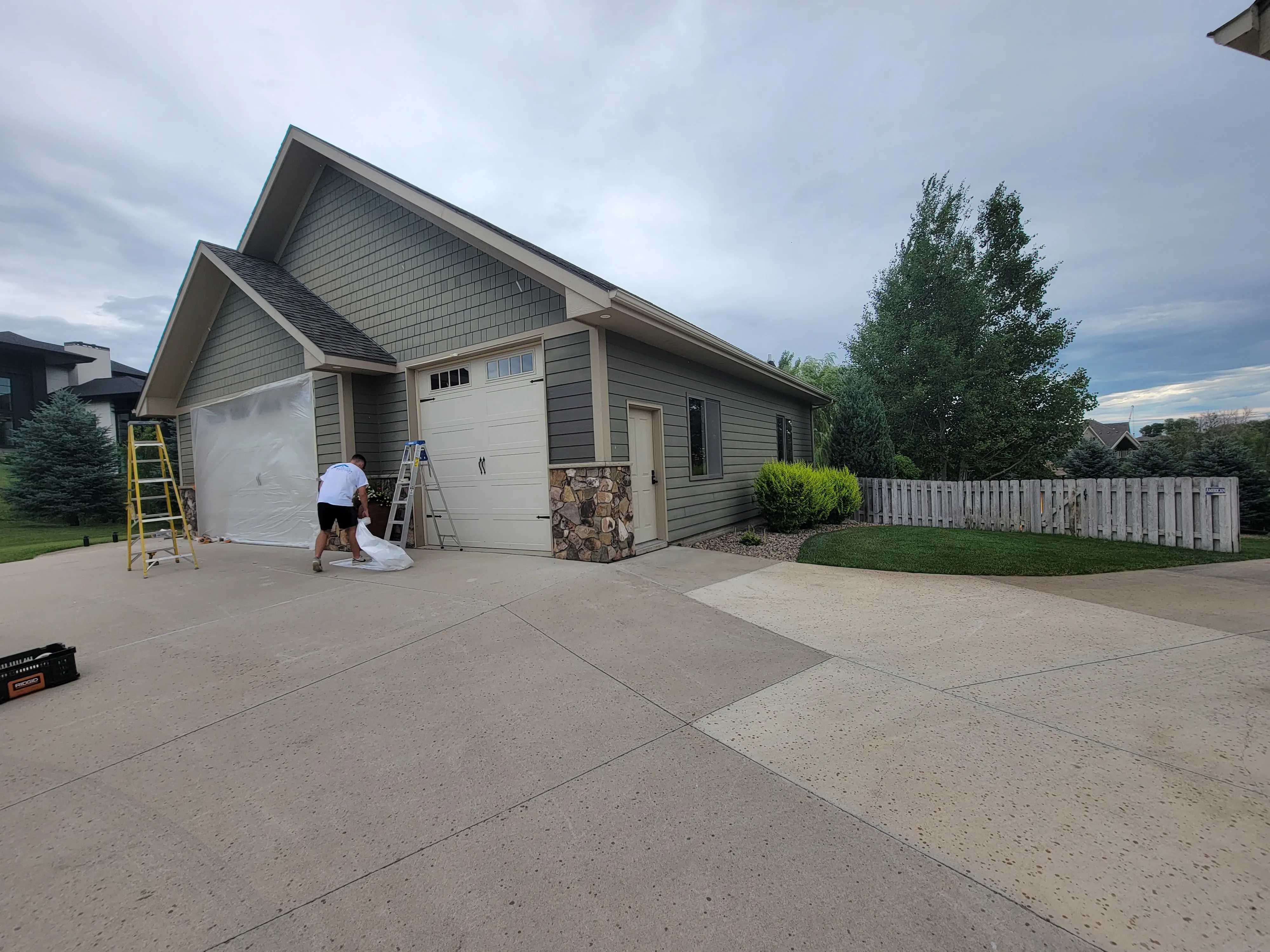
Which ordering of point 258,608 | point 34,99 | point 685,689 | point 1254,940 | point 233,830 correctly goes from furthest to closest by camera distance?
point 34,99 < point 258,608 < point 685,689 < point 233,830 < point 1254,940

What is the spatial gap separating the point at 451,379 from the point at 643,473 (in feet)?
10.6

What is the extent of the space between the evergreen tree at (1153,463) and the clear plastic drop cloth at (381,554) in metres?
15.9

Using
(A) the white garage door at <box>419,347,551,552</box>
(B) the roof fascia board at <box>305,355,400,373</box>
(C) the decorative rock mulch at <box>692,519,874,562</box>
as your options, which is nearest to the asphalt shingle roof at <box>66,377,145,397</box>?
(B) the roof fascia board at <box>305,355,400,373</box>

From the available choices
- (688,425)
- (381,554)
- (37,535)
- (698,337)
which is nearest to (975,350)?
(688,425)

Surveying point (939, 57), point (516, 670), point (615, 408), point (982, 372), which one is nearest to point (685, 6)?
point (939, 57)

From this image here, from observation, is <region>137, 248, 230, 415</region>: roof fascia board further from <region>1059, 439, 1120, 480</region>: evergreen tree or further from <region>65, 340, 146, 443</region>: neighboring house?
<region>1059, 439, 1120, 480</region>: evergreen tree

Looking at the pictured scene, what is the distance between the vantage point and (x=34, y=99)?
25.8 ft

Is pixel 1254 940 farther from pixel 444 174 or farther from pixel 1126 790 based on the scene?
pixel 444 174

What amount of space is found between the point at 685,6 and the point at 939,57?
4603mm

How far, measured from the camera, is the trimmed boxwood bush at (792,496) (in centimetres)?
956

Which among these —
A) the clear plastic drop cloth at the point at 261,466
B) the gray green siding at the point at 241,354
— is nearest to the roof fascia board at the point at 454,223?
the gray green siding at the point at 241,354

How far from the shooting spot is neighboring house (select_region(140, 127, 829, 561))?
681cm

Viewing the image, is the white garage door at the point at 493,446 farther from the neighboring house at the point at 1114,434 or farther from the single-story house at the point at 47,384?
the neighboring house at the point at 1114,434

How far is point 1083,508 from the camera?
901 cm
